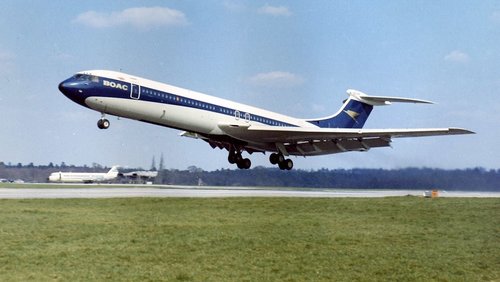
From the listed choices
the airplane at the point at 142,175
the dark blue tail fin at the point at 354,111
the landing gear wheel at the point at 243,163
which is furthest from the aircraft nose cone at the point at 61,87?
the airplane at the point at 142,175

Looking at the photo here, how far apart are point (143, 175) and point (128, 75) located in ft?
256

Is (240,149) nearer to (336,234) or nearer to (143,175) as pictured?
(336,234)

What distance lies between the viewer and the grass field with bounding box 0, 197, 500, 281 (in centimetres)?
1492

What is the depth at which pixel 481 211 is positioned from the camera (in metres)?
29.1

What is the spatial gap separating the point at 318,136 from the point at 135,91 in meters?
12.4

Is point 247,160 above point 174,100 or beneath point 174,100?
beneath

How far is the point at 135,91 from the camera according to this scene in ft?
99.2

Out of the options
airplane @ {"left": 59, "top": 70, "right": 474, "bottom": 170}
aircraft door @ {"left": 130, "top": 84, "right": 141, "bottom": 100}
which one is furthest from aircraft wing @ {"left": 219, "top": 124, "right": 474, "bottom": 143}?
aircraft door @ {"left": 130, "top": 84, "right": 141, "bottom": 100}

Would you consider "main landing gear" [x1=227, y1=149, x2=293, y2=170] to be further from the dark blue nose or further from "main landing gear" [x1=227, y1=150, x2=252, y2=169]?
the dark blue nose

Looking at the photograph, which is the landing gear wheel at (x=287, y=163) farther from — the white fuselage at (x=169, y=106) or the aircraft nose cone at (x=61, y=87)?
the aircraft nose cone at (x=61, y=87)

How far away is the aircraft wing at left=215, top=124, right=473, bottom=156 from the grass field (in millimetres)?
6673

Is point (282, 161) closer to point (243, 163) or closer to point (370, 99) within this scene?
point (243, 163)

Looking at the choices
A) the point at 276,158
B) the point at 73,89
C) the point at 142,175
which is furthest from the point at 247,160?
the point at 142,175

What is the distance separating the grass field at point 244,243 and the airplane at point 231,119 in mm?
5309
